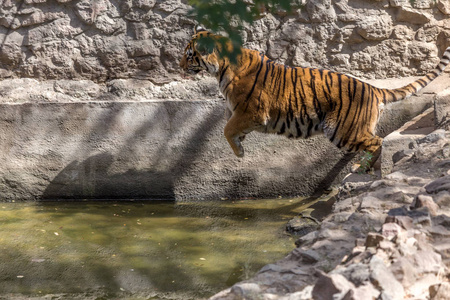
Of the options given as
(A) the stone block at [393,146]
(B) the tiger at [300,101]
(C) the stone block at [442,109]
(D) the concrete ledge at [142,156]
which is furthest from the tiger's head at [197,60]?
(C) the stone block at [442,109]

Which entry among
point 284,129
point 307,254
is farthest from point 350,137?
point 307,254

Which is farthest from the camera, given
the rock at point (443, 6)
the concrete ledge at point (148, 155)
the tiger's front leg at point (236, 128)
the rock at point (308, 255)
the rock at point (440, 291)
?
the rock at point (443, 6)

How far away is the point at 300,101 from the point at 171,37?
1849mm

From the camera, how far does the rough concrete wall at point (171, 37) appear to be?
6.43 metres

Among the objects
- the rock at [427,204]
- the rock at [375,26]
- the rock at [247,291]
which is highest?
the rock at [375,26]

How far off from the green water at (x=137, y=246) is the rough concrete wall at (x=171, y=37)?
163 centimetres

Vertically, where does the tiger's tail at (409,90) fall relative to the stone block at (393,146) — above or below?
above

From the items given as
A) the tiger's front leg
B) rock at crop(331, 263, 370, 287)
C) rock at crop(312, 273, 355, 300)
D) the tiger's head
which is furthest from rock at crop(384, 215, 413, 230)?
the tiger's head

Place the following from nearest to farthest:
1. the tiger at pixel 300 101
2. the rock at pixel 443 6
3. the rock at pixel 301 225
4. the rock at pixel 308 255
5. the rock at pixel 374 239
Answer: the rock at pixel 374 239 < the rock at pixel 308 255 < the rock at pixel 301 225 < the tiger at pixel 300 101 < the rock at pixel 443 6

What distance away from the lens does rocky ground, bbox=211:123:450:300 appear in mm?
2230

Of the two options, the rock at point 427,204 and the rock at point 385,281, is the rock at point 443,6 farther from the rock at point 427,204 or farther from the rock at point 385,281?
the rock at point 385,281

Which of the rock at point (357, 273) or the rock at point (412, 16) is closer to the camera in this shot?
the rock at point (357, 273)

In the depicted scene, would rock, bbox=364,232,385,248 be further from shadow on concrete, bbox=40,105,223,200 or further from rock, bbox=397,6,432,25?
rock, bbox=397,6,432,25

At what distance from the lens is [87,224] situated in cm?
525
